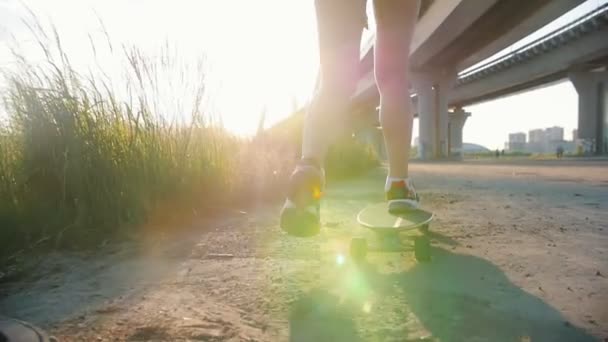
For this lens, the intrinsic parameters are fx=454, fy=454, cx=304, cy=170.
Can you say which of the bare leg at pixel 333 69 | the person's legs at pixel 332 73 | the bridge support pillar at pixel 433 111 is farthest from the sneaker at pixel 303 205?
the bridge support pillar at pixel 433 111

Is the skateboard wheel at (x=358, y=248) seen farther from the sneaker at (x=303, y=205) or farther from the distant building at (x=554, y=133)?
the distant building at (x=554, y=133)

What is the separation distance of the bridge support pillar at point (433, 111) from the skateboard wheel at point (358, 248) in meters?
26.5

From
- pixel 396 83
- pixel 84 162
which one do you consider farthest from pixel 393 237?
pixel 84 162

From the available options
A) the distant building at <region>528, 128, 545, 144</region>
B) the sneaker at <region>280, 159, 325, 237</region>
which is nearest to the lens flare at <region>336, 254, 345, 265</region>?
the sneaker at <region>280, 159, 325, 237</region>

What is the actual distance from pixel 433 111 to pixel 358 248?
2742 cm

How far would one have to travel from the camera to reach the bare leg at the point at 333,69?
2324 mm

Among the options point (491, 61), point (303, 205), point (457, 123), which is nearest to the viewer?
point (303, 205)

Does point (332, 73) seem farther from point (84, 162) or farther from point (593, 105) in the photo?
point (593, 105)

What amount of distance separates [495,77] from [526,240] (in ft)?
131

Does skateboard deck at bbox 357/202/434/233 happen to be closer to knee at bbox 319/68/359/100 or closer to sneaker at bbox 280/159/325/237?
sneaker at bbox 280/159/325/237

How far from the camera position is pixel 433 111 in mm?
27891

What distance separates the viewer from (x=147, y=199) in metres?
2.72

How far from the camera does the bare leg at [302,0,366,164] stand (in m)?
2.32

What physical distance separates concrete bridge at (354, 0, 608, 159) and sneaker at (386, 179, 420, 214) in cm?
1587
